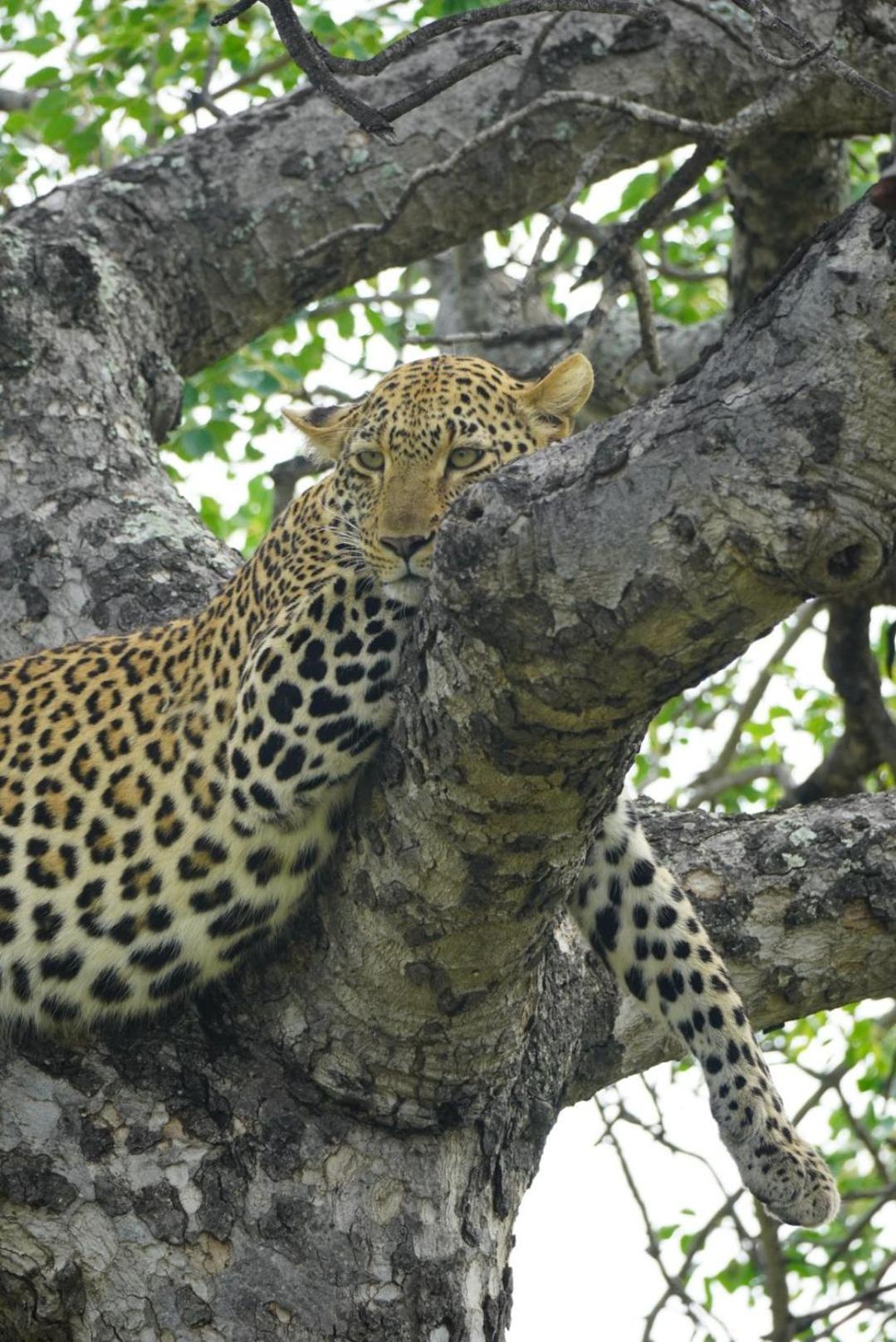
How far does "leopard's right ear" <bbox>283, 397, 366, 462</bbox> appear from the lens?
6.17 meters

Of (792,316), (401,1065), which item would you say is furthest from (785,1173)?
(792,316)

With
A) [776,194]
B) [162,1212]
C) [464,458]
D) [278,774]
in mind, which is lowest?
[162,1212]

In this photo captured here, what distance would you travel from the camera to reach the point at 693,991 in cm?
551

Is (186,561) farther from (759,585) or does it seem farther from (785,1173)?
(759,585)

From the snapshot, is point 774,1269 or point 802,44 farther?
point 774,1269

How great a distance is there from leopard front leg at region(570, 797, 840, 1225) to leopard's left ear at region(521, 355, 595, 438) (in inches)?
53.9

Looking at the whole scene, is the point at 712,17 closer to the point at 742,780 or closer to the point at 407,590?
the point at 407,590

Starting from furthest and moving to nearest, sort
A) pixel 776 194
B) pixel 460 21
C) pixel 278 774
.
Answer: pixel 776 194, pixel 278 774, pixel 460 21

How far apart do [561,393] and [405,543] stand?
47.9 inches

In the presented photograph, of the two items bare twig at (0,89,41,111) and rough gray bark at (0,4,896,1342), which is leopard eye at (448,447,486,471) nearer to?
rough gray bark at (0,4,896,1342)

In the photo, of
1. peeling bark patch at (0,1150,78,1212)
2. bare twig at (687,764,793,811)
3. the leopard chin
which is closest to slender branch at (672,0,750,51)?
the leopard chin

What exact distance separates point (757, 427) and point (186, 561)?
4158mm

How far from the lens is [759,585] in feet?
10.9

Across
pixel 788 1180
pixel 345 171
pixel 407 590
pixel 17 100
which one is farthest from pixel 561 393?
pixel 17 100
